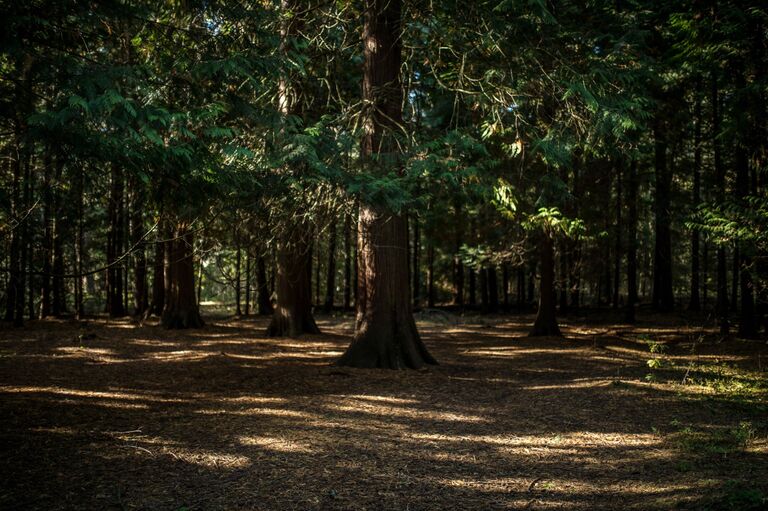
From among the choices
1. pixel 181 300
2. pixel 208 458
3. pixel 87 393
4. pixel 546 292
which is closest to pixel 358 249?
pixel 87 393

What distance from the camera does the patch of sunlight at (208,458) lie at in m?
5.63

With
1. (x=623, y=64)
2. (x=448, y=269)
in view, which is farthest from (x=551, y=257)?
(x=448, y=269)

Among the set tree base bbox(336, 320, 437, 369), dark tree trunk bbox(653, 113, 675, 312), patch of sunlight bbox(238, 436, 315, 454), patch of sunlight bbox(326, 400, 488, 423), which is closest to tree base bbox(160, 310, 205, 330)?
tree base bbox(336, 320, 437, 369)

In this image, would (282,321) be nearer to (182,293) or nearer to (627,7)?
Answer: (182,293)

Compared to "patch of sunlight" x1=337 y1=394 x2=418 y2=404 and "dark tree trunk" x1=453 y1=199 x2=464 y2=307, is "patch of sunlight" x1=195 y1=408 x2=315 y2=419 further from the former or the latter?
"dark tree trunk" x1=453 y1=199 x2=464 y2=307

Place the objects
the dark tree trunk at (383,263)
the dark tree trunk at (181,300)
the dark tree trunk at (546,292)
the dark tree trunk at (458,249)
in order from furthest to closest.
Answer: the dark tree trunk at (458,249), the dark tree trunk at (181,300), the dark tree trunk at (546,292), the dark tree trunk at (383,263)

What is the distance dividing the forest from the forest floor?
0.04 m

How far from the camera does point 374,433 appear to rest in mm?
6961

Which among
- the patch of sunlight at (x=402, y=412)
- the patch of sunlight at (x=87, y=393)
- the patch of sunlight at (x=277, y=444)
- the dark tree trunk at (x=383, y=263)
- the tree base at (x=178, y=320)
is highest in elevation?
the dark tree trunk at (x=383, y=263)

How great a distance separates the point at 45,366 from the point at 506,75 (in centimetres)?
1088

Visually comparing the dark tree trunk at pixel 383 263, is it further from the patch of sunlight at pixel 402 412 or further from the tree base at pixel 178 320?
the tree base at pixel 178 320

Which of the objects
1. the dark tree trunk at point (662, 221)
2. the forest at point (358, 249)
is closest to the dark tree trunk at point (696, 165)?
the dark tree trunk at point (662, 221)

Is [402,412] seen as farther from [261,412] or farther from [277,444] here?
[277,444]

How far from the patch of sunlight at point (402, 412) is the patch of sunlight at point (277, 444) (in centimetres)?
161
